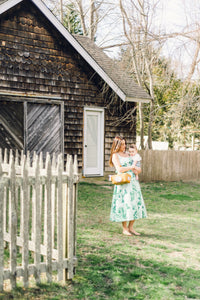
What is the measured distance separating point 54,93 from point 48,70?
2.49ft

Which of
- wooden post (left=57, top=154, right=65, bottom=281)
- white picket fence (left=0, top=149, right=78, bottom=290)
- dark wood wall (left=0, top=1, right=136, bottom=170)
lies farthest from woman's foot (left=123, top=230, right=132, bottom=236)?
dark wood wall (left=0, top=1, right=136, bottom=170)

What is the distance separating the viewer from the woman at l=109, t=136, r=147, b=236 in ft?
20.1

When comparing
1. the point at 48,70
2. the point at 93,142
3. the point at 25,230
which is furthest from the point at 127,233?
the point at 93,142

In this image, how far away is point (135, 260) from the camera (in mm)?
4941

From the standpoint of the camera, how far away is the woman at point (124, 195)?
20.1 ft

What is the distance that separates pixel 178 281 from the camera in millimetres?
4281

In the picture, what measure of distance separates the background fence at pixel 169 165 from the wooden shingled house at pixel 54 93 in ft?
6.68

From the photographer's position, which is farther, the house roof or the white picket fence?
the house roof

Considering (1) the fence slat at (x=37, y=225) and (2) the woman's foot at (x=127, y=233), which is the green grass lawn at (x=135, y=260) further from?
(1) the fence slat at (x=37, y=225)

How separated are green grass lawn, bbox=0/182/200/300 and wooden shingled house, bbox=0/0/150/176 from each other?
3821 millimetres

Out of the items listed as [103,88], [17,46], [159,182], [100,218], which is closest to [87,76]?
[103,88]

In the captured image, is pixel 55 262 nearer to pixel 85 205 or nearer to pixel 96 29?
pixel 85 205

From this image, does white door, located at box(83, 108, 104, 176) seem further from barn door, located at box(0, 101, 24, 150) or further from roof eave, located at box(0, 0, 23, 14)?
roof eave, located at box(0, 0, 23, 14)

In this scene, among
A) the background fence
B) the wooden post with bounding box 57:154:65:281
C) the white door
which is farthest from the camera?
the background fence
